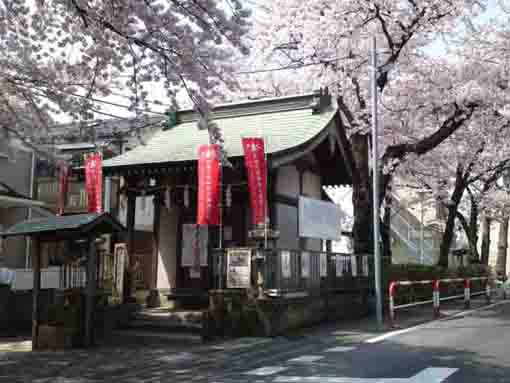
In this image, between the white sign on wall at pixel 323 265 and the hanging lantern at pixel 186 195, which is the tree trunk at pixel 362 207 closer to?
the white sign on wall at pixel 323 265

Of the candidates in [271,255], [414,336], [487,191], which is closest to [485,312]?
[414,336]

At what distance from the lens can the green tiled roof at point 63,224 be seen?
11.6m

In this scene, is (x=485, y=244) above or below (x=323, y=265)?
above

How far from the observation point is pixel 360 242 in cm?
1866

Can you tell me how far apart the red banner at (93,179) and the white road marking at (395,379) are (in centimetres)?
881

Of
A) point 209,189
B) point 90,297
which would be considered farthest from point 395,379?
point 90,297

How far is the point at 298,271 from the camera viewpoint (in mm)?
13867

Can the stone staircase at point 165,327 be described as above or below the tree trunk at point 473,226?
below

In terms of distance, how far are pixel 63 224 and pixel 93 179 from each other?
11.9ft

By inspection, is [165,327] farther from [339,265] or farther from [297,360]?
[339,265]

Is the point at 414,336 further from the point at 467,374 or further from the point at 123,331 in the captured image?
the point at 123,331

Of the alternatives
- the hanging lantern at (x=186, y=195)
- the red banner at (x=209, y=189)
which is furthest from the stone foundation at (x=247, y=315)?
the hanging lantern at (x=186, y=195)

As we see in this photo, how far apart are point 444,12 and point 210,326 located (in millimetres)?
12187

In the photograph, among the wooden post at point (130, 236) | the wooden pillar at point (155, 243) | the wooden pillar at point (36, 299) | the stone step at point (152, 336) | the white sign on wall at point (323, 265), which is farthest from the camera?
the wooden pillar at point (155, 243)
